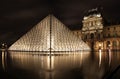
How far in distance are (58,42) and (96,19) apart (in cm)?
4675

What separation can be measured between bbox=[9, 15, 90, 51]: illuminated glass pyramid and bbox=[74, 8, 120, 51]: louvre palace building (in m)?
34.7

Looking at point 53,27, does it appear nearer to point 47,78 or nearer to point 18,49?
point 18,49

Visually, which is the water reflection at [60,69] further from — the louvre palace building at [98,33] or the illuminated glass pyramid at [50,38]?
the louvre palace building at [98,33]

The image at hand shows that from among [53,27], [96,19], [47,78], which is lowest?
[47,78]

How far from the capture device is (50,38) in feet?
96.1

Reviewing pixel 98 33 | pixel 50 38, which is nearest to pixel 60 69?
pixel 50 38

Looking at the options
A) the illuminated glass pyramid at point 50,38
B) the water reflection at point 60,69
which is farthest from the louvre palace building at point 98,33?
the water reflection at point 60,69

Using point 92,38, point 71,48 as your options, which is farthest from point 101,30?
point 71,48

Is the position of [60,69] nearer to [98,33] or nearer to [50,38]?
[50,38]

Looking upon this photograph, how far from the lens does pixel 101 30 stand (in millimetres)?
72312

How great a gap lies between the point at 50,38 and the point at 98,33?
46.2 meters

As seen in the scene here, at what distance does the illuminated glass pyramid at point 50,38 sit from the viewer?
3025 cm

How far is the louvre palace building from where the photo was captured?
66863mm

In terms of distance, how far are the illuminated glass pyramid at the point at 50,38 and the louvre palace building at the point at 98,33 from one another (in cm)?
3469
